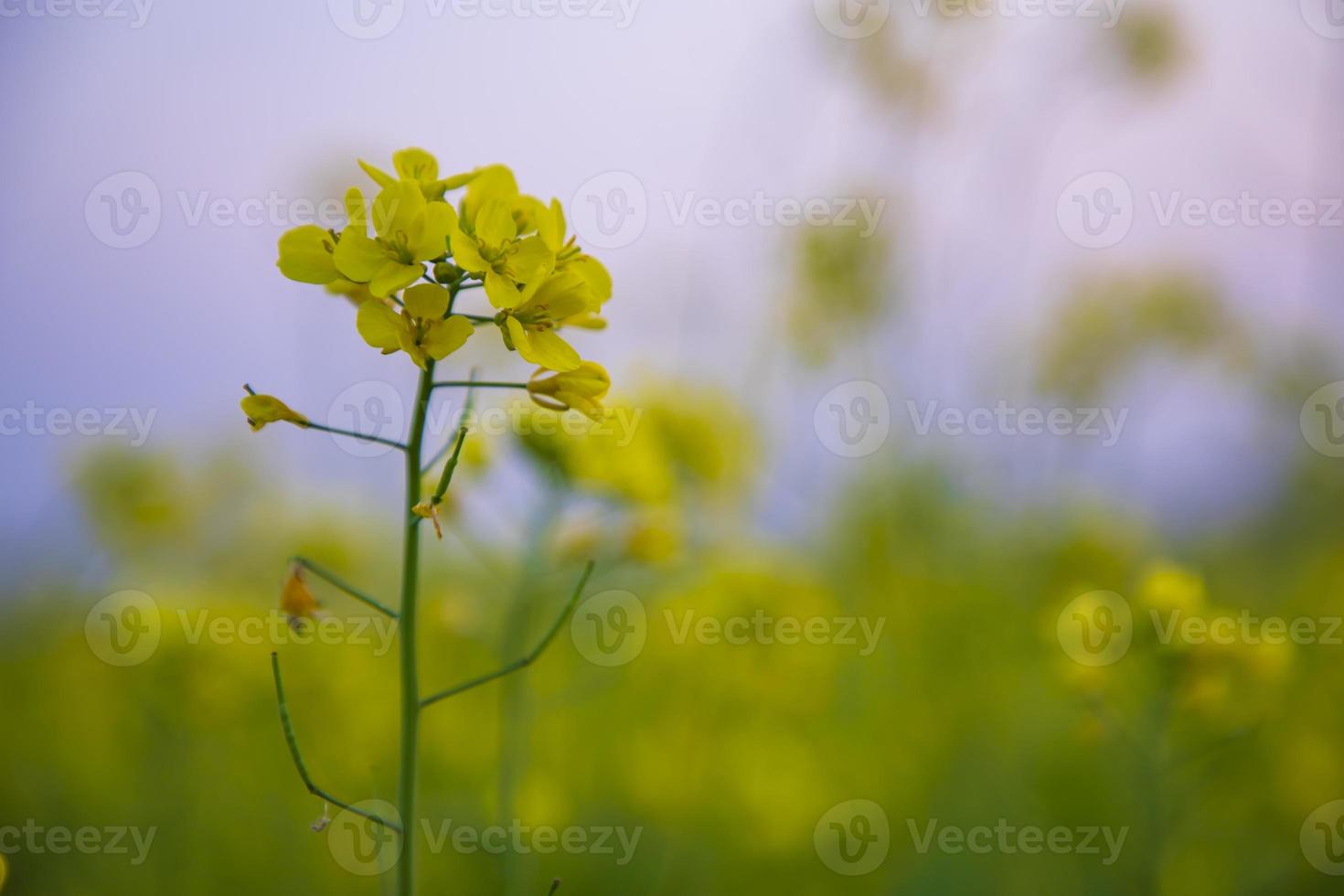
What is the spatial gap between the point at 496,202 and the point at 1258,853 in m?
3.17

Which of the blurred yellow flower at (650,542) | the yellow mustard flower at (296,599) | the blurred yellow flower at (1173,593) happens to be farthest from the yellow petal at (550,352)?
the blurred yellow flower at (1173,593)

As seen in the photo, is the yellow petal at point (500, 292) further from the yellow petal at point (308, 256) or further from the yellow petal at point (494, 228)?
the yellow petal at point (308, 256)

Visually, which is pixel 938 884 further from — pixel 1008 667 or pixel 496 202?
pixel 496 202

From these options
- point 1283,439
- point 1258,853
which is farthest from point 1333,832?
point 1283,439

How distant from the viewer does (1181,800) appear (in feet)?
10.0

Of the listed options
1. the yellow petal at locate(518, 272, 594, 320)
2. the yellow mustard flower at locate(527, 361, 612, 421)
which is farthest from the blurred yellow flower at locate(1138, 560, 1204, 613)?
the yellow petal at locate(518, 272, 594, 320)

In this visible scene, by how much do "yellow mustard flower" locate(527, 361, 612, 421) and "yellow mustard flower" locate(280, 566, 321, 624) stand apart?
51 cm

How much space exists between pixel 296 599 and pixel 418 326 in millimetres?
552

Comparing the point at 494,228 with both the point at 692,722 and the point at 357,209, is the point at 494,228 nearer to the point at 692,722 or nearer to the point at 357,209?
the point at 357,209

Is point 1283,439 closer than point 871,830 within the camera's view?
No

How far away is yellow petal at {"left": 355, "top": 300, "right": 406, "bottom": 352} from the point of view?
4.20ft

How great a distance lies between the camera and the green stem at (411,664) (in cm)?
123

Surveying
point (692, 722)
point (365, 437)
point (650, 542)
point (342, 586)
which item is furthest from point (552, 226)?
point (692, 722)

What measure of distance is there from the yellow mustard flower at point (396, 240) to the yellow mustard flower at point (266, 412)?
23cm
